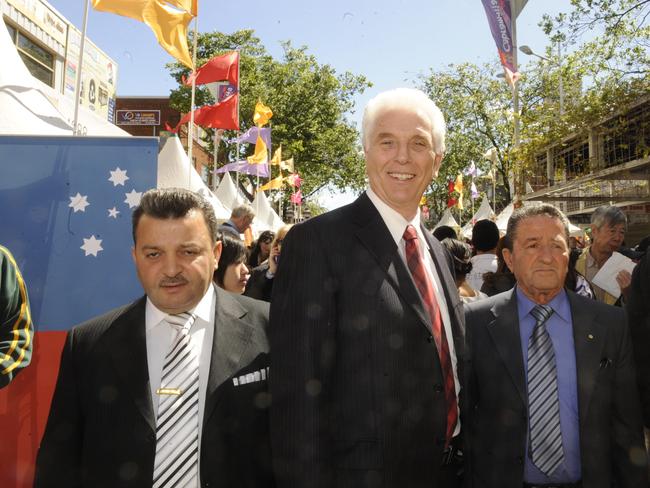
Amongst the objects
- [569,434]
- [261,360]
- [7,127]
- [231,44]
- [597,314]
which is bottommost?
[569,434]

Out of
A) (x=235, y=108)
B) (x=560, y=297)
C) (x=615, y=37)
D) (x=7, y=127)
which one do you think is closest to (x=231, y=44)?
(x=235, y=108)

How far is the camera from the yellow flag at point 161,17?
6.66 metres

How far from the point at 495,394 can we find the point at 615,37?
11492 mm

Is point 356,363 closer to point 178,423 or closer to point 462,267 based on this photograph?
point 178,423

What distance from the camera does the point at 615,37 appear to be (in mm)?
11531

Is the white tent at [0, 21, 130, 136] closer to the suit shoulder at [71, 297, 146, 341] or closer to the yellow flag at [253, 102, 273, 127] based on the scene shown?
the suit shoulder at [71, 297, 146, 341]

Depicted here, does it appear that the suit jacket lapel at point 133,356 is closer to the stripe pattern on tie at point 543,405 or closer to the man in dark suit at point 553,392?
the man in dark suit at point 553,392

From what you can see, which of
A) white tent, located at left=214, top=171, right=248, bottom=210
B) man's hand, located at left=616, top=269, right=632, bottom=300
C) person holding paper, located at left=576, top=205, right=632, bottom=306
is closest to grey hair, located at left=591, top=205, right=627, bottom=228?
person holding paper, located at left=576, top=205, right=632, bottom=306

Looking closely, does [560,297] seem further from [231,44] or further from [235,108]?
[231,44]

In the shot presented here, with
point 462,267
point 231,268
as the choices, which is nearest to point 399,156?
point 462,267

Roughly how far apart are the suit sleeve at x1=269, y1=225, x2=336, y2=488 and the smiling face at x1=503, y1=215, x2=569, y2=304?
3.98 feet

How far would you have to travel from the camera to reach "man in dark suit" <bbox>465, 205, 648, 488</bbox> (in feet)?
7.94

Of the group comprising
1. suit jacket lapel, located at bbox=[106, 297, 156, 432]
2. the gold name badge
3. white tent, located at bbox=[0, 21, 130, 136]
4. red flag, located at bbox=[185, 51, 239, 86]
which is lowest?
the gold name badge

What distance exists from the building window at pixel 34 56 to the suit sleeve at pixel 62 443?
2435 centimetres
